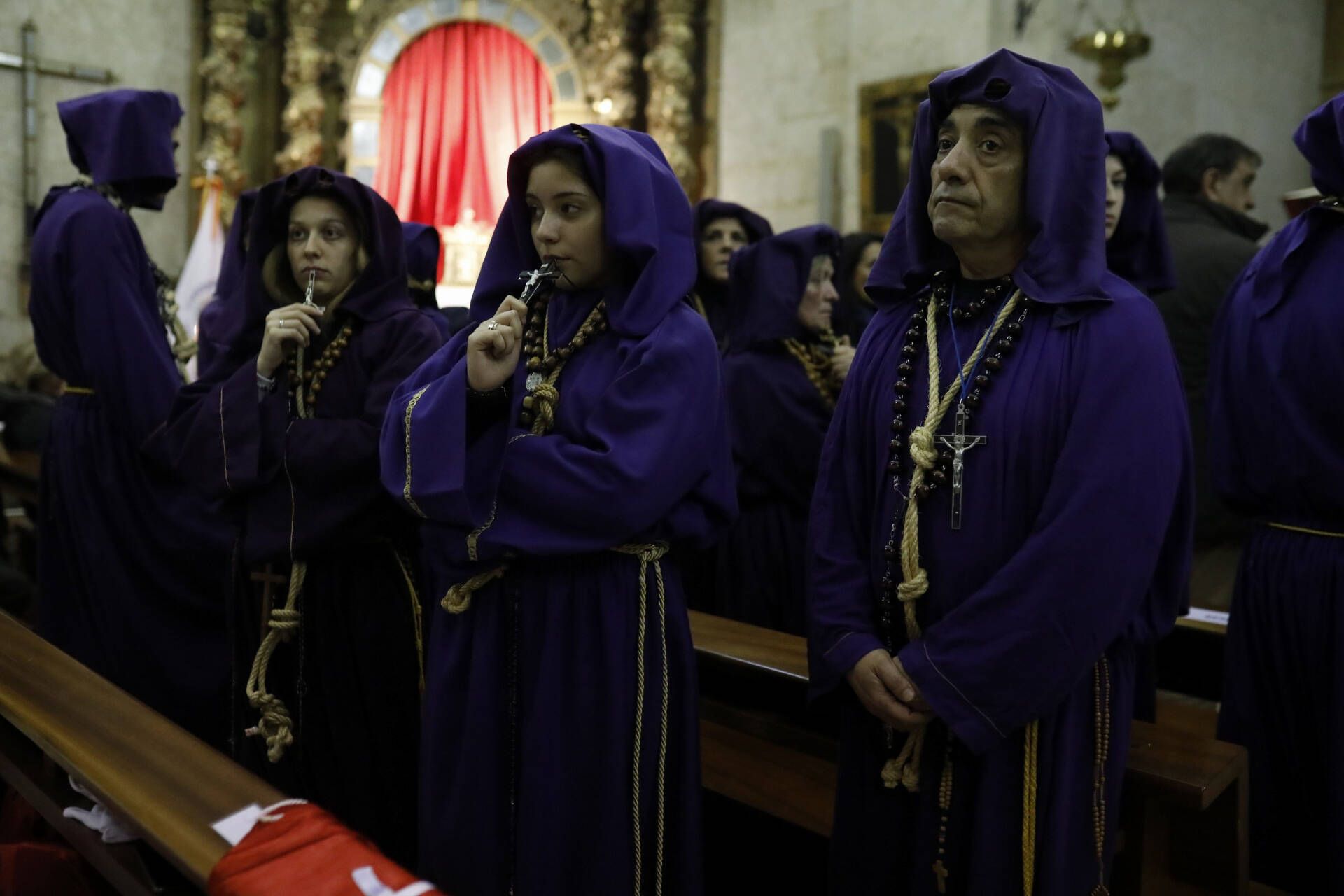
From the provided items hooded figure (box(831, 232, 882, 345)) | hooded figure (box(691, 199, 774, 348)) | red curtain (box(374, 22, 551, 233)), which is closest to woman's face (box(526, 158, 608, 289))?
hooded figure (box(691, 199, 774, 348))

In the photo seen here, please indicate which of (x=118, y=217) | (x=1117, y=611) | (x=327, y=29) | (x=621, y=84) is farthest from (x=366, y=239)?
(x=327, y=29)

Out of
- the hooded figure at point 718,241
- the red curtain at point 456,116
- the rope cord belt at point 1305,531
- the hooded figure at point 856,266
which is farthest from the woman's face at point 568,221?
the red curtain at point 456,116

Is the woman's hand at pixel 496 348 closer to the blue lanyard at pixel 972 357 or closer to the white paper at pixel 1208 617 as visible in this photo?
the blue lanyard at pixel 972 357

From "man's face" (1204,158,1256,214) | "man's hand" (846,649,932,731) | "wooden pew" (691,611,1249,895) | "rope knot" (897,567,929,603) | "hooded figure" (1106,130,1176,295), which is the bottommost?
"wooden pew" (691,611,1249,895)

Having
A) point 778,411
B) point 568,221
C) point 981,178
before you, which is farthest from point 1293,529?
point 568,221

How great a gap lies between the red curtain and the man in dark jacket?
7.37 m

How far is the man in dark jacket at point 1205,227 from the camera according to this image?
4.60 m

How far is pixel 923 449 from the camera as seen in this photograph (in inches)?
74.5

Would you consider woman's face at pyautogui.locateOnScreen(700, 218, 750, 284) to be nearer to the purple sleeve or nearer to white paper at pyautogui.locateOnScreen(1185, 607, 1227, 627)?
white paper at pyautogui.locateOnScreen(1185, 607, 1227, 627)

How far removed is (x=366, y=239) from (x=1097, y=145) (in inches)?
66.7

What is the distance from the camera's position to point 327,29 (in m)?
10.8

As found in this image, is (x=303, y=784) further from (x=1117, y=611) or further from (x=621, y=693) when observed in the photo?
(x=1117, y=611)

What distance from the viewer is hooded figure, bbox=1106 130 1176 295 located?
3.39 meters

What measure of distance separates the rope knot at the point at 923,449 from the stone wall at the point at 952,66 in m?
6.21
